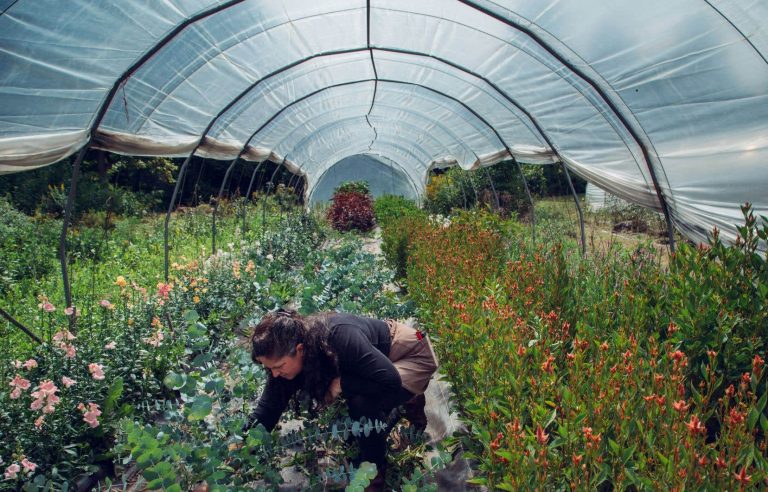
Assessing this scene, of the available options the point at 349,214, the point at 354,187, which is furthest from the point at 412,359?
the point at 354,187

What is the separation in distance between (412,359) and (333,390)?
1.86ft

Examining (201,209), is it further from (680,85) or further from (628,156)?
(680,85)

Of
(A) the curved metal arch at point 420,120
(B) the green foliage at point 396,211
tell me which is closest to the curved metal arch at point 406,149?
(B) the green foliage at point 396,211

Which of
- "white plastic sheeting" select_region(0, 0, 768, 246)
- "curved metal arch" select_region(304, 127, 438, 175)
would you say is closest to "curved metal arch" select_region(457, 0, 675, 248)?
"white plastic sheeting" select_region(0, 0, 768, 246)

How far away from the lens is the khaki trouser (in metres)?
3.13

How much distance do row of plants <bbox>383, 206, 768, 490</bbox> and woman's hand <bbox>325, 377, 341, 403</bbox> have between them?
592 mm

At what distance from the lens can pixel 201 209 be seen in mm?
13297

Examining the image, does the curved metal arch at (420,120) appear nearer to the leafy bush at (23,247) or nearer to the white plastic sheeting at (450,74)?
the white plastic sheeting at (450,74)

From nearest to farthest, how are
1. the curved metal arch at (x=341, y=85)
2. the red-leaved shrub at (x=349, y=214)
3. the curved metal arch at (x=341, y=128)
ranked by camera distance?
the curved metal arch at (x=341, y=85) < the curved metal arch at (x=341, y=128) < the red-leaved shrub at (x=349, y=214)

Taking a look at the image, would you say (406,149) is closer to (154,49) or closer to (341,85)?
(341,85)

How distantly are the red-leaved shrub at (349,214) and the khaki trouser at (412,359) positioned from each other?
12954 mm

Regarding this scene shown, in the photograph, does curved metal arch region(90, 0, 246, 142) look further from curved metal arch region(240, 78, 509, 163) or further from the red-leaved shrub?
the red-leaved shrub

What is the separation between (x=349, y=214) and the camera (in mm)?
16391

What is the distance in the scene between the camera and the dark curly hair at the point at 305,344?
8.13 ft
